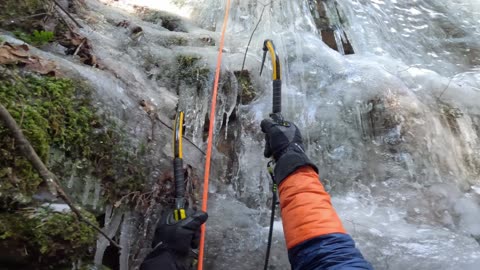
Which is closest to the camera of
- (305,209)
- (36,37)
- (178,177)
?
(305,209)

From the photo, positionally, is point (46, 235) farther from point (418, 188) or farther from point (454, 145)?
point (454, 145)

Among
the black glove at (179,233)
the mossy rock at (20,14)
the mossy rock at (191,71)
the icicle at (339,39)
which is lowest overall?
the icicle at (339,39)

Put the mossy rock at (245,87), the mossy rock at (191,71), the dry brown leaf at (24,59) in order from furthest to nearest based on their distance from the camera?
1. the mossy rock at (245,87)
2. the mossy rock at (191,71)
3. the dry brown leaf at (24,59)

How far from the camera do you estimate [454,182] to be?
3992 millimetres

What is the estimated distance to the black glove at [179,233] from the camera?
2.15 m

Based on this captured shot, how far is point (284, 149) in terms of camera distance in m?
2.45

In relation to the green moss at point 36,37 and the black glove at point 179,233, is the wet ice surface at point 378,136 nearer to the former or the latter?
the black glove at point 179,233

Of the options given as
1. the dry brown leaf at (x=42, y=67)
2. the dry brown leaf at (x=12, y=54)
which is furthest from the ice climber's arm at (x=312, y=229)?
the dry brown leaf at (x=12, y=54)

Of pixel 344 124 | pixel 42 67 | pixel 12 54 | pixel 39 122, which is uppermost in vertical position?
pixel 12 54

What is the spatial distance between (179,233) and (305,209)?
2.18 feet

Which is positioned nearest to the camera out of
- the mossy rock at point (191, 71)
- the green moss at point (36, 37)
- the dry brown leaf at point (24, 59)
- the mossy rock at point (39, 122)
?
the mossy rock at point (39, 122)

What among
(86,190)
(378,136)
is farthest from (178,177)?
(378,136)

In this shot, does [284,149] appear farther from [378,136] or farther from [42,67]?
[378,136]

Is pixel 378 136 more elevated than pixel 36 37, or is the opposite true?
pixel 36 37
